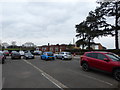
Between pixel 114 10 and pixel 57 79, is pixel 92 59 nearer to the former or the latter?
pixel 57 79

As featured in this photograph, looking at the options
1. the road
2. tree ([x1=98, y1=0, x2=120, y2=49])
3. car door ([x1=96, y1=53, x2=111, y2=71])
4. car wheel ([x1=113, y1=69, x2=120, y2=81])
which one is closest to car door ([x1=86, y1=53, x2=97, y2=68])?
car door ([x1=96, y1=53, x2=111, y2=71])

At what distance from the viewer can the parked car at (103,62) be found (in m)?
6.96

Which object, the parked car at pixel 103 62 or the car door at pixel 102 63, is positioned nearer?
the parked car at pixel 103 62

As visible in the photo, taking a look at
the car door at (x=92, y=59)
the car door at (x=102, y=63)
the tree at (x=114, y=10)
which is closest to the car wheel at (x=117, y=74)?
the car door at (x=102, y=63)

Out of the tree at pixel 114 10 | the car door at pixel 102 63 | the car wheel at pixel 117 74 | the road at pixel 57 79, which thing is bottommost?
the road at pixel 57 79

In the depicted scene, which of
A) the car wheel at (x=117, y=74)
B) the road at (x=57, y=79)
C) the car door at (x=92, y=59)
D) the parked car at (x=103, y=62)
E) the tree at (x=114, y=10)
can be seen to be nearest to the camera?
the road at (x=57, y=79)

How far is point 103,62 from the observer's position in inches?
305

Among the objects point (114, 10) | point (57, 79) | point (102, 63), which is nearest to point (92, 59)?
point (102, 63)

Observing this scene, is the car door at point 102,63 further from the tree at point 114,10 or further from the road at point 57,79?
the tree at point 114,10

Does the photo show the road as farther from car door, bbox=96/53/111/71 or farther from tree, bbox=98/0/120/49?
tree, bbox=98/0/120/49

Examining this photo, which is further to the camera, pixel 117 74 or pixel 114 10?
pixel 114 10

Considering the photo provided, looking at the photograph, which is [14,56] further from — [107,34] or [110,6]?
[110,6]

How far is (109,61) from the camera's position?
7.39 metres

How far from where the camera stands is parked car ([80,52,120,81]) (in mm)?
6964
